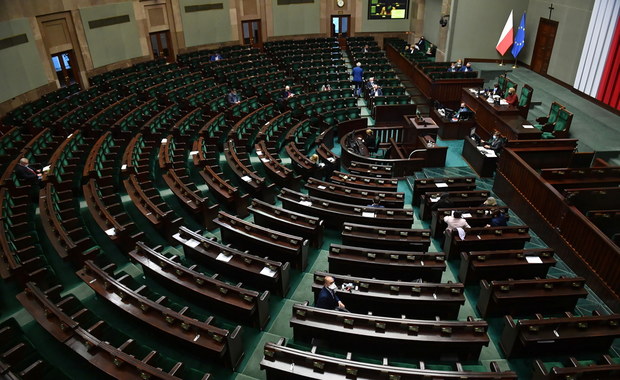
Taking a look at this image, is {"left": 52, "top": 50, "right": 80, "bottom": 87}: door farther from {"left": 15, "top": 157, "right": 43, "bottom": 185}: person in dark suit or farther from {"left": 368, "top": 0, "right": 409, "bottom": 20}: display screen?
{"left": 368, "top": 0, "right": 409, "bottom": 20}: display screen

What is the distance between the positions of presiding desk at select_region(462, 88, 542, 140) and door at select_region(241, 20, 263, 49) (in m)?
→ 11.1

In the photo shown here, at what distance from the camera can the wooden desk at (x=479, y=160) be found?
30.9 feet

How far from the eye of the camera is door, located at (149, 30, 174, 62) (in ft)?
55.3

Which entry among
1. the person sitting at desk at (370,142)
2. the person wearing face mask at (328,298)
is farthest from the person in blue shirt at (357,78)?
the person wearing face mask at (328,298)

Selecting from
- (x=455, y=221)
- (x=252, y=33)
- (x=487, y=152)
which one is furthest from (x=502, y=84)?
(x=252, y=33)

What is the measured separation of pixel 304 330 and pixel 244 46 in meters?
15.9

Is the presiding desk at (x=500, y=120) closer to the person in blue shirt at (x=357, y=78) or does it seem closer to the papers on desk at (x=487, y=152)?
the papers on desk at (x=487, y=152)

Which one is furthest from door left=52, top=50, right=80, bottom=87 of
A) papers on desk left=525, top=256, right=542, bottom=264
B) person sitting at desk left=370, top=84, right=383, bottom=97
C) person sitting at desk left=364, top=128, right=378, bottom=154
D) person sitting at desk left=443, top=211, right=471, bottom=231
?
papers on desk left=525, top=256, right=542, bottom=264

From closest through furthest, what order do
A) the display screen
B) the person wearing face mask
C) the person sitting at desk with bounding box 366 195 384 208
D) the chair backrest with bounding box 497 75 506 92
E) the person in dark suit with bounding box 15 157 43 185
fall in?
1. the person wearing face mask
2. the person sitting at desk with bounding box 366 195 384 208
3. the person in dark suit with bounding box 15 157 43 185
4. the chair backrest with bounding box 497 75 506 92
5. the display screen

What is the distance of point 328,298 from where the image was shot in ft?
16.8

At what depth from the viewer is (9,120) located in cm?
1064

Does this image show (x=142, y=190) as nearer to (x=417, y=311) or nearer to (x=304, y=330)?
(x=304, y=330)

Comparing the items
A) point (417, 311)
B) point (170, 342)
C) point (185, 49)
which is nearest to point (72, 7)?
point (185, 49)

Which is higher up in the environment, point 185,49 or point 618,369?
A: point 185,49
